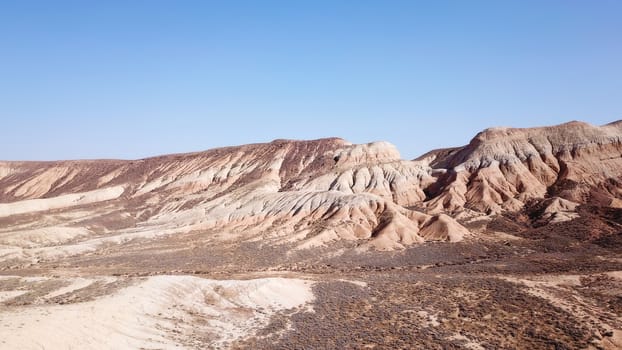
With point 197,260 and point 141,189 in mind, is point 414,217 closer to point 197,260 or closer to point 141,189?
point 197,260

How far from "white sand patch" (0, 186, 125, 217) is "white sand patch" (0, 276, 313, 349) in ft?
214

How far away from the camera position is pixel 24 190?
112m

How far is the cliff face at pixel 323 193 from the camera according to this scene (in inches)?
2296

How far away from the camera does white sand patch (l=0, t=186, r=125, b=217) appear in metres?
80.1

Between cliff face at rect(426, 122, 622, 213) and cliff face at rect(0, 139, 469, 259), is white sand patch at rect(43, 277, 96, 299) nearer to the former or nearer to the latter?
cliff face at rect(0, 139, 469, 259)

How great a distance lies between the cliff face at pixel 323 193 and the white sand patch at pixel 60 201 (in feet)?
0.70

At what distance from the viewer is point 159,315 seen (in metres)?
26.1

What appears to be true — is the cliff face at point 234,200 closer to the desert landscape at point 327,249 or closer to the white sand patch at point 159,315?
the desert landscape at point 327,249

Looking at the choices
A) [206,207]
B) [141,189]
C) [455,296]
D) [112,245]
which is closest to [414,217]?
[455,296]

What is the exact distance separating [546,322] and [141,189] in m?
87.8

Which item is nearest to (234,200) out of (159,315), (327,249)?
(327,249)

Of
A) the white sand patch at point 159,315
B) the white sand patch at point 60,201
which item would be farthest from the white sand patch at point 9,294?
the white sand patch at point 60,201

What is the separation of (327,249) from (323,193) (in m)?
18.1

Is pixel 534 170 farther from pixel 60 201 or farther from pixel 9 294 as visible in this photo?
pixel 60 201
